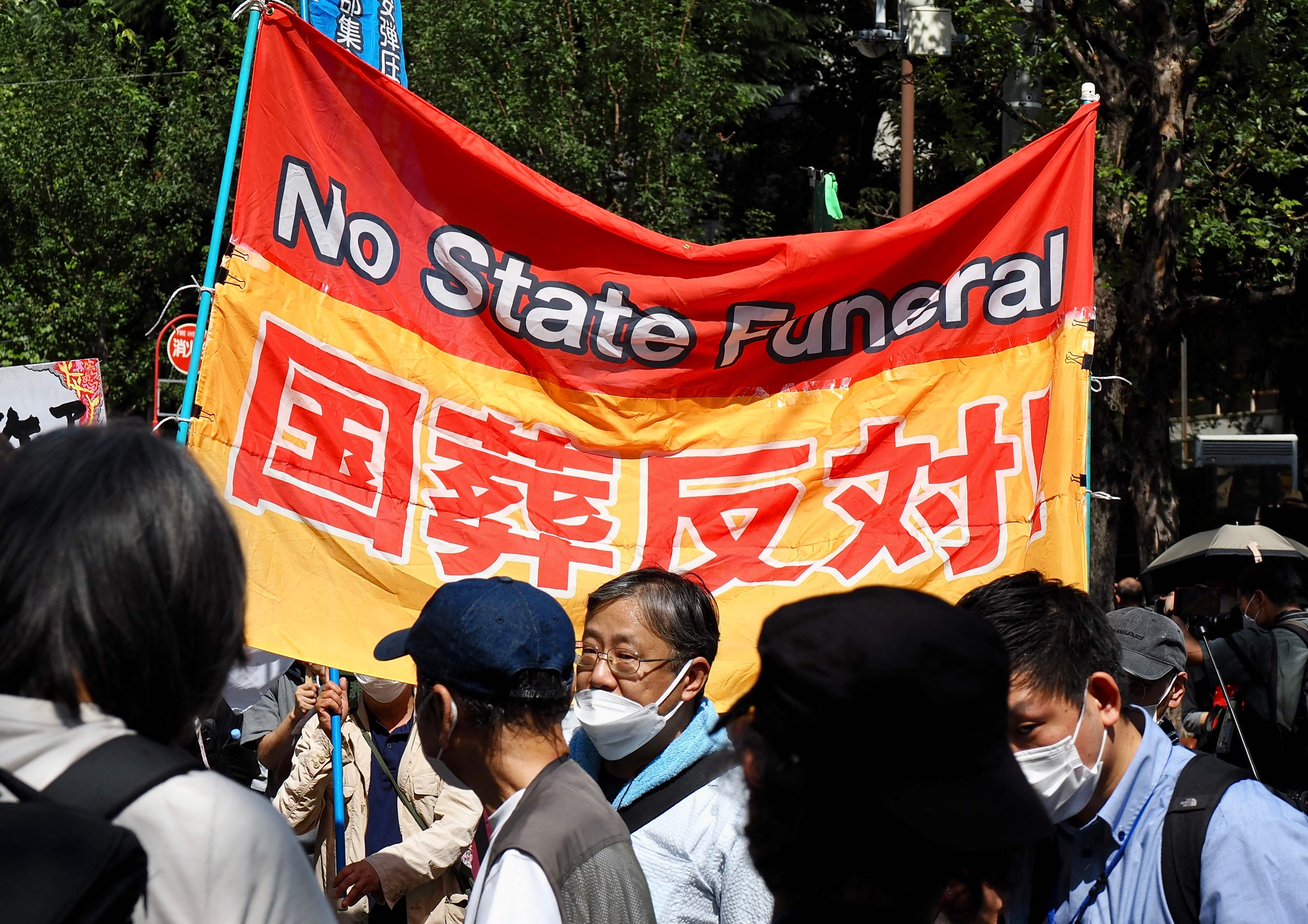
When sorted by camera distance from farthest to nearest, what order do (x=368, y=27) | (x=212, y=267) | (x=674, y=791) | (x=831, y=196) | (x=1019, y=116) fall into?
(x=1019, y=116)
(x=831, y=196)
(x=368, y=27)
(x=212, y=267)
(x=674, y=791)

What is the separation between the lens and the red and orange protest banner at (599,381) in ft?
13.3

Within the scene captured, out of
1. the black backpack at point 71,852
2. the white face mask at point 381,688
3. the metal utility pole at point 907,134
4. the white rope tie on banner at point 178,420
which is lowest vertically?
the white face mask at point 381,688

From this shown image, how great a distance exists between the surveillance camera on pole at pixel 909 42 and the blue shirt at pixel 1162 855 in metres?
8.99

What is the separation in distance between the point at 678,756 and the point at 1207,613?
5851 mm

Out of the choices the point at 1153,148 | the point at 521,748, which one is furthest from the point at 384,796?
the point at 1153,148

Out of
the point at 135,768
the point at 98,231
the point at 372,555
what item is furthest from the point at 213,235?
the point at 98,231

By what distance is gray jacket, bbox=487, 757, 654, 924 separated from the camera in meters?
2.14

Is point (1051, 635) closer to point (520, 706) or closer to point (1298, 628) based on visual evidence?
point (520, 706)

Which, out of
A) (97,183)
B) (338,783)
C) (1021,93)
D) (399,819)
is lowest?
(399,819)

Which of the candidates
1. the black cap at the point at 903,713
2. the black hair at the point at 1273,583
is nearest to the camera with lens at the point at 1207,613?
the black hair at the point at 1273,583

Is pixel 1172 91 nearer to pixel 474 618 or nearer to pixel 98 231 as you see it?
pixel 474 618

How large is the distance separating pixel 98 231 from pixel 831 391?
46.2 feet

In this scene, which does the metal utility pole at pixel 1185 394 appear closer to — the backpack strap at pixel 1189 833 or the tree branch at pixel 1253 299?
the tree branch at pixel 1253 299

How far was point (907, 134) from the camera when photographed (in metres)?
11.1
